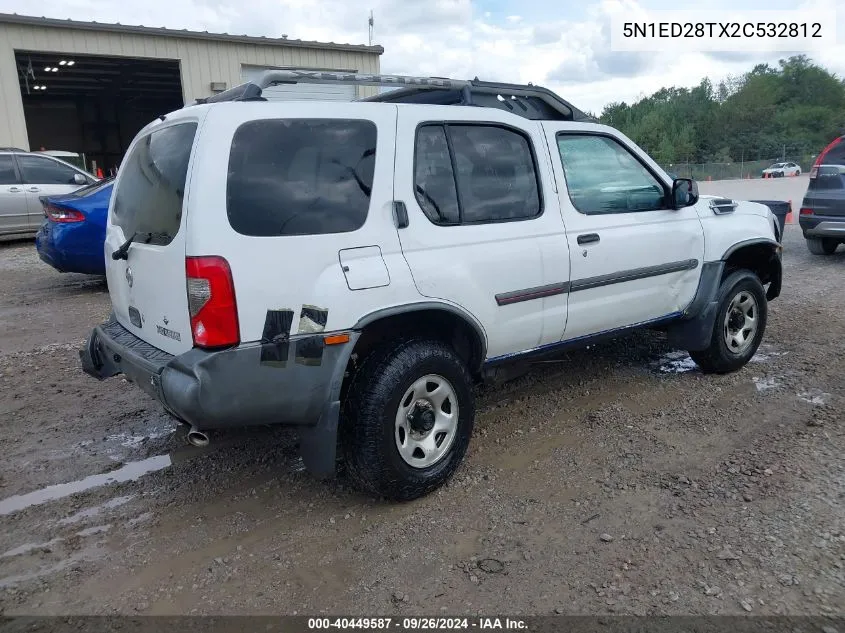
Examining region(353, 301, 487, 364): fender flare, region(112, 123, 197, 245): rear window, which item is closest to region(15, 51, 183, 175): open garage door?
region(112, 123, 197, 245): rear window

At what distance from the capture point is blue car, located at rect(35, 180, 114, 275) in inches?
319

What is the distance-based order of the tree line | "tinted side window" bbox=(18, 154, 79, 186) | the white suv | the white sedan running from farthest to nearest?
the tree line
the white sedan
"tinted side window" bbox=(18, 154, 79, 186)
the white suv

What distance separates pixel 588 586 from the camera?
276 centimetres

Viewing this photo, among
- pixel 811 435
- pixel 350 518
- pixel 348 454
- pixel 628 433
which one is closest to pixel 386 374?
pixel 348 454

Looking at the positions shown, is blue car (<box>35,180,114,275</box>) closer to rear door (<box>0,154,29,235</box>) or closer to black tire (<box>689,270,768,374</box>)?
rear door (<box>0,154,29,235</box>)

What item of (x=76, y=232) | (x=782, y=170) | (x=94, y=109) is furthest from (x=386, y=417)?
(x=782, y=170)

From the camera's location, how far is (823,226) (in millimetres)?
9398

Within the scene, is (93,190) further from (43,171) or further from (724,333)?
(724,333)

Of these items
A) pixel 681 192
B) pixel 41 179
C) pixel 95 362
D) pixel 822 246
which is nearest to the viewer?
pixel 95 362

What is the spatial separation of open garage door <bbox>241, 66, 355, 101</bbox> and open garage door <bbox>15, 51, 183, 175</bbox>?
10608mm

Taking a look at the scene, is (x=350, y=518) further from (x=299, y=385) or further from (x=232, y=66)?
(x=232, y=66)

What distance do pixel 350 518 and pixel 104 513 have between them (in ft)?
4.24

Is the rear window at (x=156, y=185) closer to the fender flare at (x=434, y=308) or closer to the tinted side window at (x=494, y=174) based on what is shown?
the fender flare at (x=434, y=308)

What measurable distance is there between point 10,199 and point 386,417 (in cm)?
1186
